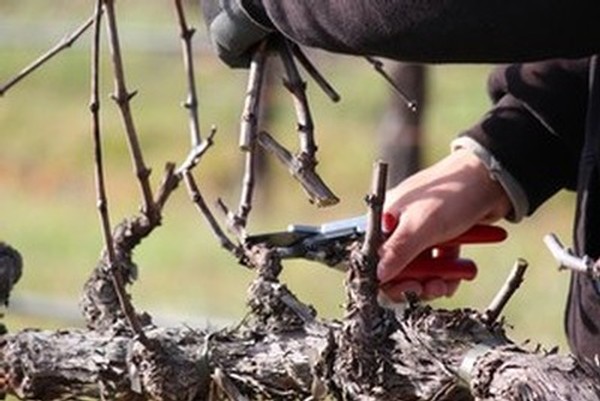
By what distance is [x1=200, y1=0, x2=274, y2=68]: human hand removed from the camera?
265 centimetres

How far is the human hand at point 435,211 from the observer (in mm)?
2885

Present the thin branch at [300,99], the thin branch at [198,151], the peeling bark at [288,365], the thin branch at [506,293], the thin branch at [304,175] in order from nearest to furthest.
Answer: the peeling bark at [288,365], the thin branch at [506,293], the thin branch at [304,175], the thin branch at [300,99], the thin branch at [198,151]

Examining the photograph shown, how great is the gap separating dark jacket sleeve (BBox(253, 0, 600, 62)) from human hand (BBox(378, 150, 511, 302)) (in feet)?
1.60

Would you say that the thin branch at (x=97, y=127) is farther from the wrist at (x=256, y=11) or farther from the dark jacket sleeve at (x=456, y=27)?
the dark jacket sleeve at (x=456, y=27)

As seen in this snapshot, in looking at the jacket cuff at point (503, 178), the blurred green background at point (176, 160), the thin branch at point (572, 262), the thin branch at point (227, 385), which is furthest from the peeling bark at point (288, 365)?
the blurred green background at point (176, 160)

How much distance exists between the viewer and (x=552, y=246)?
2.39 m

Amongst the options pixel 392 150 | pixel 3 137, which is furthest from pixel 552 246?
pixel 3 137

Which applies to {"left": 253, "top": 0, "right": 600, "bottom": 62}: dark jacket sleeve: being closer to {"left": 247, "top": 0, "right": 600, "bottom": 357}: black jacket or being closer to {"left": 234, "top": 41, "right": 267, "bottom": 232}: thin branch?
{"left": 247, "top": 0, "right": 600, "bottom": 357}: black jacket

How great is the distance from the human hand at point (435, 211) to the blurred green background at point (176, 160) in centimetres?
430

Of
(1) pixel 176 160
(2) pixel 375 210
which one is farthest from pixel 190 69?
(1) pixel 176 160

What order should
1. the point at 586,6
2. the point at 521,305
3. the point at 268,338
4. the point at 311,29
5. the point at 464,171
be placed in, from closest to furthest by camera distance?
the point at 586,6
the point at 311,29
the point at 268,338
the point at 464,171
the point at 521,305

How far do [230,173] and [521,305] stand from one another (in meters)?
6.57

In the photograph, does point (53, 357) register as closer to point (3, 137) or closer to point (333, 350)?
point (333, 350)

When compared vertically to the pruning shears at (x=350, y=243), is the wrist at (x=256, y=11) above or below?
above
